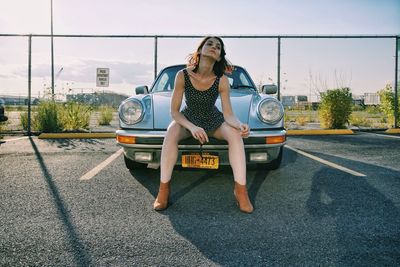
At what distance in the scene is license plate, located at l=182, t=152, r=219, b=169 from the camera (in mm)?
3258

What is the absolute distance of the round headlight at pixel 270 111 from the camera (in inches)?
147

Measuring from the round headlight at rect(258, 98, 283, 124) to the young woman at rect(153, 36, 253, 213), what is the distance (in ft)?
2.19

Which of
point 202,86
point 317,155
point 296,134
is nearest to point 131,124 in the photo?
point 202,86

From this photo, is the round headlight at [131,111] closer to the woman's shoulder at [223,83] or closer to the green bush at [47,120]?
the woman's shoulder at [223,83]

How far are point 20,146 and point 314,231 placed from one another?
6164mm

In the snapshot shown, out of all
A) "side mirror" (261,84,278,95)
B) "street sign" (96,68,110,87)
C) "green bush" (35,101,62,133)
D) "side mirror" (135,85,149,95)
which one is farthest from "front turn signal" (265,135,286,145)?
"green bush" (35,101,62,133)

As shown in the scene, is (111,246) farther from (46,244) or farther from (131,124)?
(131,124)

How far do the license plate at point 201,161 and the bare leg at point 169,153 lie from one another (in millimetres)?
271

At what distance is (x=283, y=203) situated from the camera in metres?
3.17

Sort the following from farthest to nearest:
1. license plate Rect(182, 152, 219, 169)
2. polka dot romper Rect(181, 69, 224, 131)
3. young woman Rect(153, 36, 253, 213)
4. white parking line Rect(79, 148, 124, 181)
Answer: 1. white parking line Rect(79, 148, 124, 181)
2. license plate Rect(182, 152, 219, 169)
3. polka dot romper Rect(181, 69, 224, 131)
4. young woman Rect(153, 36, 253, 213)

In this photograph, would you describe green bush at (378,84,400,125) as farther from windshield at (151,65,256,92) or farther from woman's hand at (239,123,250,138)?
woman's hand at (239,123,250,138)

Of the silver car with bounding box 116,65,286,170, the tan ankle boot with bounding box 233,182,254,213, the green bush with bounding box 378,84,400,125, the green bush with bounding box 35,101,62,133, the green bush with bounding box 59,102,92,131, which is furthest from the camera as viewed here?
the green bush with bounding box 378,84,400,125

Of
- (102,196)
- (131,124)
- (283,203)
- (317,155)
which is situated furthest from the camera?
(317,155)

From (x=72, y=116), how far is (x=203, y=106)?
7.68 meters
